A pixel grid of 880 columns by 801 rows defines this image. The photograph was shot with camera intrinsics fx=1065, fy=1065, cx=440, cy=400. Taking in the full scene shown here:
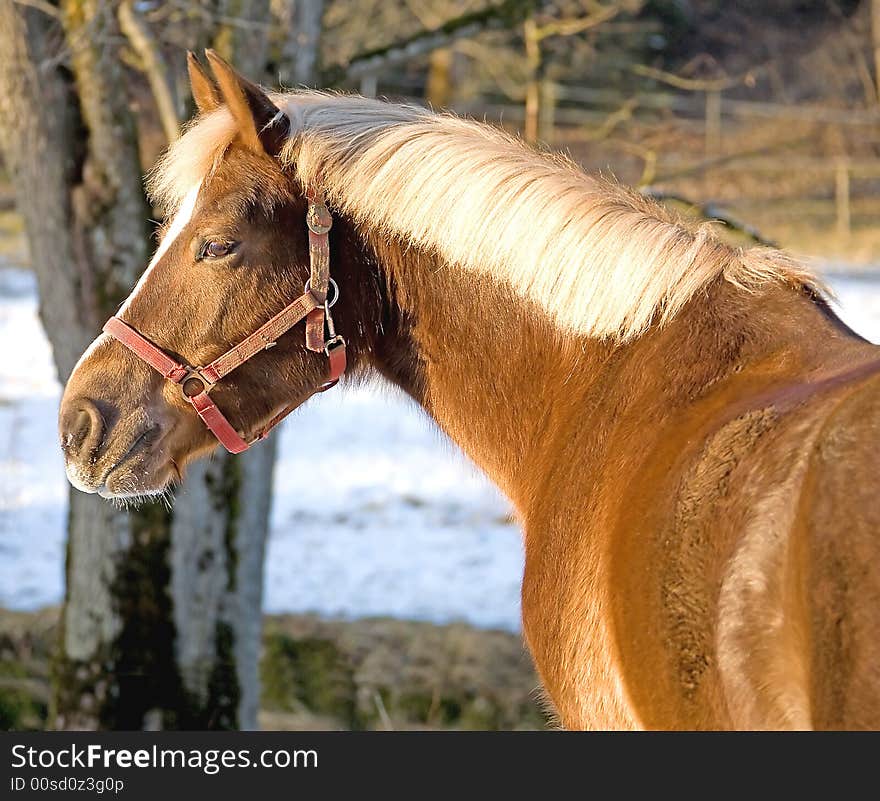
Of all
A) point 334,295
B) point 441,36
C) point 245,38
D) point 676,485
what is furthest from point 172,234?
point 441,36

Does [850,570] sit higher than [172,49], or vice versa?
[172,49]

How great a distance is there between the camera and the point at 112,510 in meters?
4.94

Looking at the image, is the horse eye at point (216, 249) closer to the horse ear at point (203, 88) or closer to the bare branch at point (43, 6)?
the horse ear at point (203, 88)

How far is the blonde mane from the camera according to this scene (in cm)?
255

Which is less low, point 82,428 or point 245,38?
point 245,38

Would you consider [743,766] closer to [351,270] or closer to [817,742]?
[817,742]

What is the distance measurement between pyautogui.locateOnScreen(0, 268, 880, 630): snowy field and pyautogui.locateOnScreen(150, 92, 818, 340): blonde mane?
3571mm

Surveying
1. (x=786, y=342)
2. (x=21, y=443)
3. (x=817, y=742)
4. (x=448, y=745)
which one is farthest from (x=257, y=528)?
(x=21, y=443)

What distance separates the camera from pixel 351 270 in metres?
2.85

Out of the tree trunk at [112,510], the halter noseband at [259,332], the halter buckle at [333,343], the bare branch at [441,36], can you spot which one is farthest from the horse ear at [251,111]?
the bare branch at [441,36]

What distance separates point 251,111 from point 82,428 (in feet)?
3.06

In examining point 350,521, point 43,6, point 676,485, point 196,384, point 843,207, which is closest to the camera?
point 676,485

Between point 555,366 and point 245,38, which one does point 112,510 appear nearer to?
point 245,38

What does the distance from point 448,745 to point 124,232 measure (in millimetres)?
3120
